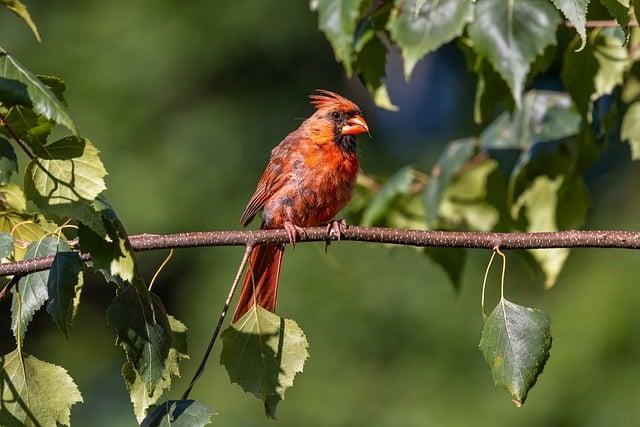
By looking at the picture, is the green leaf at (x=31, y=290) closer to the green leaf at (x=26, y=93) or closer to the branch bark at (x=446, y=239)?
the branch bark at (x=446, y=239)

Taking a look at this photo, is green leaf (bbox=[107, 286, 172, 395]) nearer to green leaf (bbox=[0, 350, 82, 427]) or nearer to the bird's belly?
green leaf (bbox=[0, 350, 82, 427])

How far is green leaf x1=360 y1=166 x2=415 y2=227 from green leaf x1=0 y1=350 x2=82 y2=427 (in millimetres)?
1724

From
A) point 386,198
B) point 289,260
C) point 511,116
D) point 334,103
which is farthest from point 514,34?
point 289,260

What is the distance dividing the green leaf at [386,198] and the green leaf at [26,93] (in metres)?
2.12

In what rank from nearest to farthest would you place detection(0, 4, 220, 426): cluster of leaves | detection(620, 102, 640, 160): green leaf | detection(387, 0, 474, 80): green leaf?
detection(0, 4, 220, 426): cluster of leaves → detection(387, 0, 474, 80): green leaf → detection(620, 102, 640, 160): green leaf

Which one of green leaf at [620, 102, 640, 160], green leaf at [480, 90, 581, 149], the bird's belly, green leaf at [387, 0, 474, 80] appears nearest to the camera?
green leaf at [387, 0, 474, 80]

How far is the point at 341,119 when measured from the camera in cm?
452

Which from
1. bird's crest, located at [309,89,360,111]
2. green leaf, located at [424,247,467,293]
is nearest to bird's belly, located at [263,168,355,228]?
bird's crest, located at [309,89,360,111]

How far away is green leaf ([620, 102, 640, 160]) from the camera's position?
3.53m

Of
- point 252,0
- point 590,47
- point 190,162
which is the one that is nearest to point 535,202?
point 590,47

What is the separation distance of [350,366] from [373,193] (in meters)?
4.88

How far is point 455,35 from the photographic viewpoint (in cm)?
304

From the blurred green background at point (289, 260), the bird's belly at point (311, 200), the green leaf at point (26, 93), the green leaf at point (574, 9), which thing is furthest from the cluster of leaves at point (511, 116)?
the blurred green background at point (289, 260)

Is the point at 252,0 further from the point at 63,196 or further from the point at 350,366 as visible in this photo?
the point at 63,196
